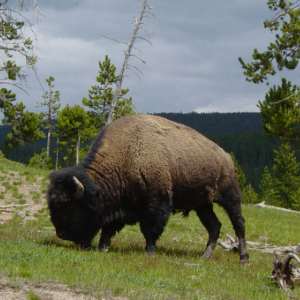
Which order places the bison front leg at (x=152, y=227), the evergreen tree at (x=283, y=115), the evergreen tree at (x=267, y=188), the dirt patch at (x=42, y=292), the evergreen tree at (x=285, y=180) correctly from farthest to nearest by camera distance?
the evergreen tree at (x=267, y=188), the evergreen tree at (x=285, y=180), the evergreen tree at (x=283, y=115), the bison front leg at (x=152, y=227), the dirt patch at (x=42, y=292)

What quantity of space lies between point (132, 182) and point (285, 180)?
7149 cm

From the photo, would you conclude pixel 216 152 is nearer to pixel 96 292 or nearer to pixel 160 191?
pixel 160 191

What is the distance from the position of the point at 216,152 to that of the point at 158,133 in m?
1.71

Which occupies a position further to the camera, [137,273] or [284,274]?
[284,274]

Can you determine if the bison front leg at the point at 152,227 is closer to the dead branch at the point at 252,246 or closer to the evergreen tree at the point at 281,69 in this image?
the dead branch at the point at 252,246

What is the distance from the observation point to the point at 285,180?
7562 cm

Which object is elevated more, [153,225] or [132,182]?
[132,182]

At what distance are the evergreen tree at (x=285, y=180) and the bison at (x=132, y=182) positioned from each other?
68761 mm

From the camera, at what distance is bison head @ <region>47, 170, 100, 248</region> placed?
332 inches

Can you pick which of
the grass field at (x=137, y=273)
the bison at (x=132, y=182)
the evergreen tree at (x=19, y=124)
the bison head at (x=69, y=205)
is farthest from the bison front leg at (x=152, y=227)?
the evergreen tree at (x=19, y=124)

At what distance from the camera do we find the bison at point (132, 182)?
8.56 metres

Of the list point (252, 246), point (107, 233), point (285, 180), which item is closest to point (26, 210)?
point (107, 233)

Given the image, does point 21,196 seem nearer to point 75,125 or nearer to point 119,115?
point 119,115

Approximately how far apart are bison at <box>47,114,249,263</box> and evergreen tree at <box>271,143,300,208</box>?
68.8m
